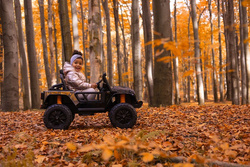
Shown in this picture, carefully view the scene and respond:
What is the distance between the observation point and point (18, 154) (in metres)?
3.69

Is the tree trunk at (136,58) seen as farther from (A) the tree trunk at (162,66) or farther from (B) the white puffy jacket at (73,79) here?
(B) the white puffy jacket at (73,79)

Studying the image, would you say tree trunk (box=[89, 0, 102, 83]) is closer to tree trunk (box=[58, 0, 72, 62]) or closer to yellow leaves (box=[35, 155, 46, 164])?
tree trunk (box=[58, 0, 72, 62])

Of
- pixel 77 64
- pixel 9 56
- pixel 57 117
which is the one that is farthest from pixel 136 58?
pixel 57 117

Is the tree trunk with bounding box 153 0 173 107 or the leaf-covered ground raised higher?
the tree trunk with bounding box 153 0 173 107

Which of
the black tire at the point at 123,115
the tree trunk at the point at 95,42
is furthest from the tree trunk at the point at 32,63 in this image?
the black tire at the point at 123,115

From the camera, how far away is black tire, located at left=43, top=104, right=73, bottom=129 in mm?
5219

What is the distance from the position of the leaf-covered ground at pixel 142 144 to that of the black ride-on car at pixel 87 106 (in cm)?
32

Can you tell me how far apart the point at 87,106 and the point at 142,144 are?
98.0 inches

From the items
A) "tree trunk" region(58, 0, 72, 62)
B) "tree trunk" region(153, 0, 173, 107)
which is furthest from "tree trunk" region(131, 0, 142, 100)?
"tree trunk" region(58, 0, 72, 62)

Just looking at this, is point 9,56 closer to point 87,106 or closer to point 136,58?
point 136,58

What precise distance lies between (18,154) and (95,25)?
19.4 feet

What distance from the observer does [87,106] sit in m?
5.38

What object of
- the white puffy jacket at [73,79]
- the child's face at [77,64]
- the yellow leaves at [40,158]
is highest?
the child's face at [77,64]

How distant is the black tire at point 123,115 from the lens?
17.0ft
